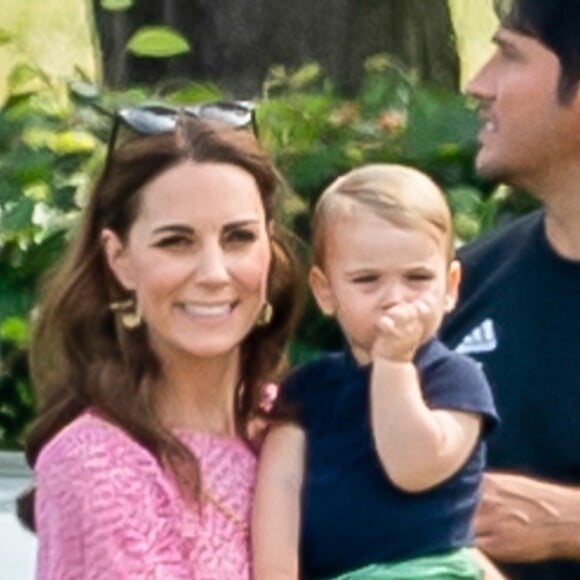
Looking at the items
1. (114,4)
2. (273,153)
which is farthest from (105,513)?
(114,4)

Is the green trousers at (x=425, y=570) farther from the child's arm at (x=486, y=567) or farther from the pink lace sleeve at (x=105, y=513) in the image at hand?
the pink lace sleeve at (x=105, y=513)

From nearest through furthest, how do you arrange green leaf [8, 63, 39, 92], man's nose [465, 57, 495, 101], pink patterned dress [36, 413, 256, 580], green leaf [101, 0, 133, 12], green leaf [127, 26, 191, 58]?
pink patterned dress [36, 413, 256, 580] → man's nose [465, 57, 495, 101] → green leaf [8, 63, 39, 92] → green leaf [127, 26, 191, 58] → green leaf [101, 0, 133, 12]

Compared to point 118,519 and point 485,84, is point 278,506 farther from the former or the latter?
point 485,84

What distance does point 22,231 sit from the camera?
20.0 feet

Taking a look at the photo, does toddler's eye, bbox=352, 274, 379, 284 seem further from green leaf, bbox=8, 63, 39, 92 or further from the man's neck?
green leaf, bbox=8, 63, 39, 92

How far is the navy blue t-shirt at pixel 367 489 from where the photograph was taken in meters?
4.18

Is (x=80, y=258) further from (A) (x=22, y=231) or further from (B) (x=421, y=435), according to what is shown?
(A) (x=22, y=231)

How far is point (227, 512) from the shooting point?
165 inches

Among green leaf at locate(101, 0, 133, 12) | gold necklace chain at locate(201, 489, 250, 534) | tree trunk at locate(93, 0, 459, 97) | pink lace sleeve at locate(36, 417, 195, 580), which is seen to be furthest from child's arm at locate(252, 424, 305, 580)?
tree trunk at locate(93, 0, 459, 97)

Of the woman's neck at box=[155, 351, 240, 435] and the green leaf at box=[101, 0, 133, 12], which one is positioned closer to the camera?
the woman's neck at box=[155, 351, 240, 435]

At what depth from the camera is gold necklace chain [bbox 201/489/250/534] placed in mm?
4164

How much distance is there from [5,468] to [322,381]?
1.45 metres

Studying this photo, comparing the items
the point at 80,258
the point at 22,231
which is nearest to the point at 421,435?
the point at 80,258

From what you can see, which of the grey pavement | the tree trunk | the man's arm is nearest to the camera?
the man's arm
